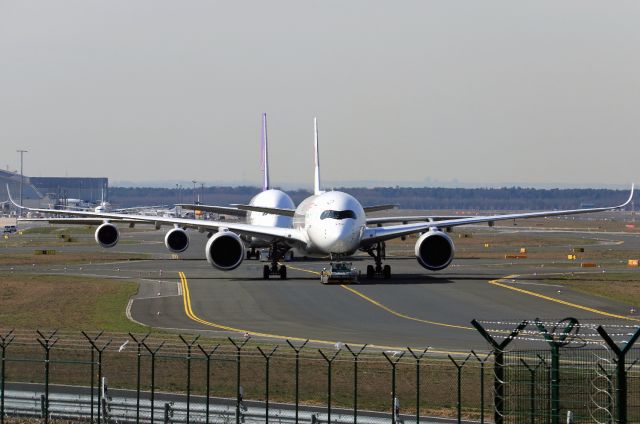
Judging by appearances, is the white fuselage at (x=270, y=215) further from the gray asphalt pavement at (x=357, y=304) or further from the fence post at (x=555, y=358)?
the fence post at (x=555, y=358)

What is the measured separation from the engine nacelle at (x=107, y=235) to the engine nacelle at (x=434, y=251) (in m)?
31.0

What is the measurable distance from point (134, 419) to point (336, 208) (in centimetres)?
3899

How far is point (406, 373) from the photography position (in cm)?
3541

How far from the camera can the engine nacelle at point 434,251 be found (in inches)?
2795

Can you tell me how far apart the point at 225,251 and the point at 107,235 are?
25.5 m

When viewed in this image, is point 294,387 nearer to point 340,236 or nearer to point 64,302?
point 64,302

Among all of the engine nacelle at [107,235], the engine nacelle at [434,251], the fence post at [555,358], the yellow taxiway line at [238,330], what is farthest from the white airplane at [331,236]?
the fence post at [555,358]

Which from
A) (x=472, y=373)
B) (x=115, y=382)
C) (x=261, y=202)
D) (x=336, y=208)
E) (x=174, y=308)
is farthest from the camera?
(x=261, y=202)

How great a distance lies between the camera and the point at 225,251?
70438 mm

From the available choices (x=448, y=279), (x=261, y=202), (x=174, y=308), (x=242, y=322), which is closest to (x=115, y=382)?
(x=242, y=322)

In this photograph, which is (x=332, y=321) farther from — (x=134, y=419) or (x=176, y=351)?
(x=134, y=419)

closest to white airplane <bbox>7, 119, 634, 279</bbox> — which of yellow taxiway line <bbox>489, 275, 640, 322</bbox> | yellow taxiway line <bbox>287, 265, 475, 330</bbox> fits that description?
yellow taxiway line <bbox>287, 265, 475, 330</bbox>

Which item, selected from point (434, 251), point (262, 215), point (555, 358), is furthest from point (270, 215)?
point (555, 358)

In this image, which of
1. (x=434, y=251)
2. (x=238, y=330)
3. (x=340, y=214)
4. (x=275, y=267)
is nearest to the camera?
(x=238, y=330)
